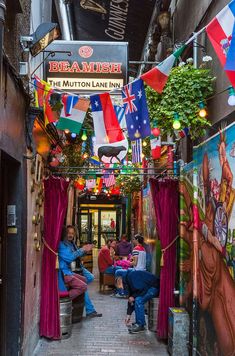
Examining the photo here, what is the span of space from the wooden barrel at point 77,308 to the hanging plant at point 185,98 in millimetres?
5306

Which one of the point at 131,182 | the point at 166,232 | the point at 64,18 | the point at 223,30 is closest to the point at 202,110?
the point at 223,30

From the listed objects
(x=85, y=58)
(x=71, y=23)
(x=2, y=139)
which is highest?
(x=71, y=23)

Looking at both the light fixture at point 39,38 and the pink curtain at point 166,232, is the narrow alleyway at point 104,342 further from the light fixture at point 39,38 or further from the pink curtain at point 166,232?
the light fixture at point 39,38

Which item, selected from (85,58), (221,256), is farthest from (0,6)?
(85,58)

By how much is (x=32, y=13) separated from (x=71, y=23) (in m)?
5.53

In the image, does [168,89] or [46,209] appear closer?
[168,89]

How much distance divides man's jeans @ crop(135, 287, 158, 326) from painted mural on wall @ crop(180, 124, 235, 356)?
117cm

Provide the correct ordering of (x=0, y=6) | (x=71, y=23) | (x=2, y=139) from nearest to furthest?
(x=0, y=6) < (x=2, y=139) < (x=71, y=23)

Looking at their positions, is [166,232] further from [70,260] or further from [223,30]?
[223,30]

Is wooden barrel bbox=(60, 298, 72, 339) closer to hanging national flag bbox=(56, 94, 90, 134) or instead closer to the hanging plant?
hanging national flag bbox=(56, 94, 90, 134)

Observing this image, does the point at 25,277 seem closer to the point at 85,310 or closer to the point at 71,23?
the point at 85,310

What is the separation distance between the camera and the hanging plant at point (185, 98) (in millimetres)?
6281

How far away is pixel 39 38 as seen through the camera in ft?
21.3

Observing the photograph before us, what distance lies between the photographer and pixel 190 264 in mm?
7934
